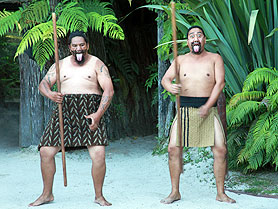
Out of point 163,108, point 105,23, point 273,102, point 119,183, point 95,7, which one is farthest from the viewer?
point 163,108

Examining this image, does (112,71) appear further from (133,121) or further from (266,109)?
(266,109)

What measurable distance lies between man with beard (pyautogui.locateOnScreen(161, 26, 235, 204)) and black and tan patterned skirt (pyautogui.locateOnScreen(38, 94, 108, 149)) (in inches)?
26.5

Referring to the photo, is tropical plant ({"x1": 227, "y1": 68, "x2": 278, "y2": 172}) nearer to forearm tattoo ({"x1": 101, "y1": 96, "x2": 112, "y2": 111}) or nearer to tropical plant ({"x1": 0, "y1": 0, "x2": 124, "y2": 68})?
forearm tattoo ({"x1": 101, "y1": 96, "x2": 112, "y2": 111})

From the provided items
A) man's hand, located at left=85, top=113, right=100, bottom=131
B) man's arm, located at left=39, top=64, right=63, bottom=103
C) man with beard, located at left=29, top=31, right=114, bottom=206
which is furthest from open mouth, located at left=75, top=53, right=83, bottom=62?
man's hand, located at left=85, top=113, right=100, bottom=131

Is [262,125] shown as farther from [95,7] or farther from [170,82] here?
[95,7]

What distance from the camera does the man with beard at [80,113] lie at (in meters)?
3.98

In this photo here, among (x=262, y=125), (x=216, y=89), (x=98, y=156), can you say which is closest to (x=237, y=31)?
(x=262, y=125)

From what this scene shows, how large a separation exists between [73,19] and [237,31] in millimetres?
2057

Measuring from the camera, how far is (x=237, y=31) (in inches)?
211

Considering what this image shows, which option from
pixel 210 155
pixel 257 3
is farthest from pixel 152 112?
pixel 257 3

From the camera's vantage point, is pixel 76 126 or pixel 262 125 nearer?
pixel 76 126

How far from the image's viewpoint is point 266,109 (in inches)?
194

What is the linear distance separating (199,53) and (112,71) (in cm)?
407

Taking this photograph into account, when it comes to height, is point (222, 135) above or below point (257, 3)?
below
